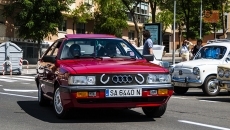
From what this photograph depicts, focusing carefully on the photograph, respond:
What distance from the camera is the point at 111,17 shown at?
180 ft

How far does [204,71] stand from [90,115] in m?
6.55

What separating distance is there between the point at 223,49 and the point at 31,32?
94.4 feet

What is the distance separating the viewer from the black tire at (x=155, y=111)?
9.96 m

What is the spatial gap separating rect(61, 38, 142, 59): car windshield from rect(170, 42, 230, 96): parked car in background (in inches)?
226

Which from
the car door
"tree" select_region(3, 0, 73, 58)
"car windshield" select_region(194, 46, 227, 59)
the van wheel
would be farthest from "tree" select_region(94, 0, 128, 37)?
the car door

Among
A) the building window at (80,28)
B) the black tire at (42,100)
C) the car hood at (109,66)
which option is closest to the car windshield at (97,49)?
the car hood at (109,66)

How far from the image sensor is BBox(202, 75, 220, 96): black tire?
16.2 meters

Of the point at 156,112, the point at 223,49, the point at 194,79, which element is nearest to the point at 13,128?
the point at 156,112

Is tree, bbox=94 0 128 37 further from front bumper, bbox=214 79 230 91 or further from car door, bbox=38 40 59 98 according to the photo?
car door, bbox=38 40 59 98

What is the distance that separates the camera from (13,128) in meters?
8.74

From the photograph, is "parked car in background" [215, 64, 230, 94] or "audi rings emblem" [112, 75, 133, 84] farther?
"parked car in background" [215, 64, 230, 94]

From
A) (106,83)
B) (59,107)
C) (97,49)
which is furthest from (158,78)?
(59,107)

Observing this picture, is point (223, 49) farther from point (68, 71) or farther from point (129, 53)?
point (68, 71)

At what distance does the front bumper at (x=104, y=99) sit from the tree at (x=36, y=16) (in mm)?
34435
